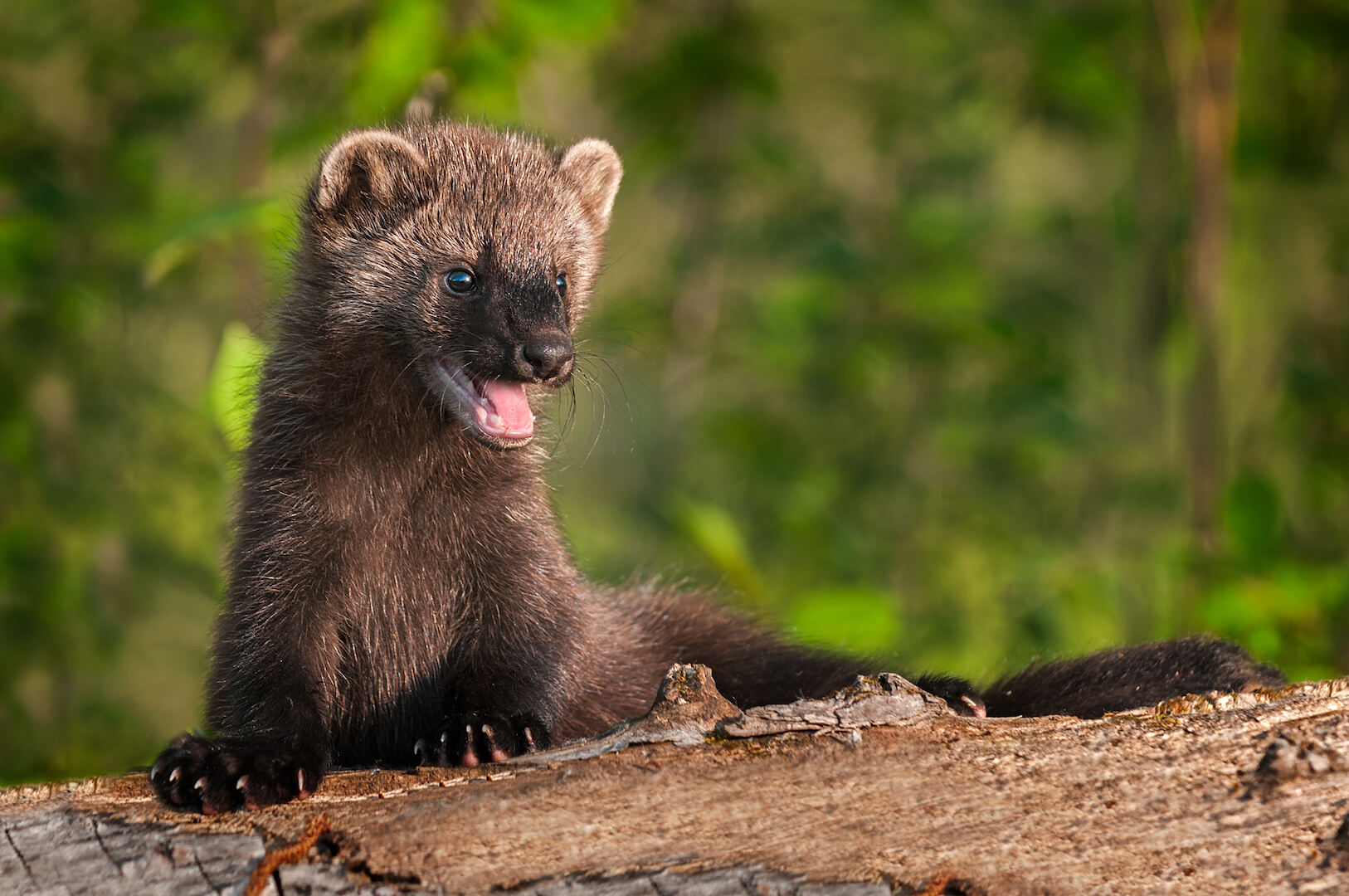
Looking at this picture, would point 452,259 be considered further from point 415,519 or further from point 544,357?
point 415,519

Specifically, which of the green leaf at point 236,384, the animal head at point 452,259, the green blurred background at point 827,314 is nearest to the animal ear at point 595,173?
the animal head at point 452,259

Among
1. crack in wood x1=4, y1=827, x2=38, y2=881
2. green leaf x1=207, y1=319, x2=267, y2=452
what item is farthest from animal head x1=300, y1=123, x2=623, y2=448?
crack in wood x1=4, y1=827, x2=38, y2=881

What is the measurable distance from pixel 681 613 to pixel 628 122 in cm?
558

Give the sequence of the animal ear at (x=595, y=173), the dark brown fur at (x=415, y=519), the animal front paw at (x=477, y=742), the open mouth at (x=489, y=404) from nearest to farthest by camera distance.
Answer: the animal front paw at (x=477, y=742) < the dark brown fur at (x=415, y=519) < the open mouth at (x=489, y=404) < the animal ear at (x=595, y=173)

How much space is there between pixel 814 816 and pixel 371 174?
3228 millimetres

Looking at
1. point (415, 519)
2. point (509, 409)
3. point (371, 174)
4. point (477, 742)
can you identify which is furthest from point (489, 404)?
point (477, 742)

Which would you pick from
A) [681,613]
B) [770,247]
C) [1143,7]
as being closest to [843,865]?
[681,613]

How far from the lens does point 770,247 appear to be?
10445mm

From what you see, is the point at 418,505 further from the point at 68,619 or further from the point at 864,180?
the point at 864,180

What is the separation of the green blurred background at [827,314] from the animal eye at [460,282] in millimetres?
1680

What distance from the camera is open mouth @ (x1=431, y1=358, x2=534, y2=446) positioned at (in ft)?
15.4

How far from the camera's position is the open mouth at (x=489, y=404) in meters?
4.69

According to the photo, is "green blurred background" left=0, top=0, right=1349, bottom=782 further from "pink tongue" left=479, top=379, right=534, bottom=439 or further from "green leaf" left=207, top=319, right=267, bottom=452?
"pink tongue" left=479, top=379, right=534, bottom=439

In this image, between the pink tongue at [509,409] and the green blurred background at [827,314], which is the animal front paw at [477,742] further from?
the green blurred background at [827,314]
